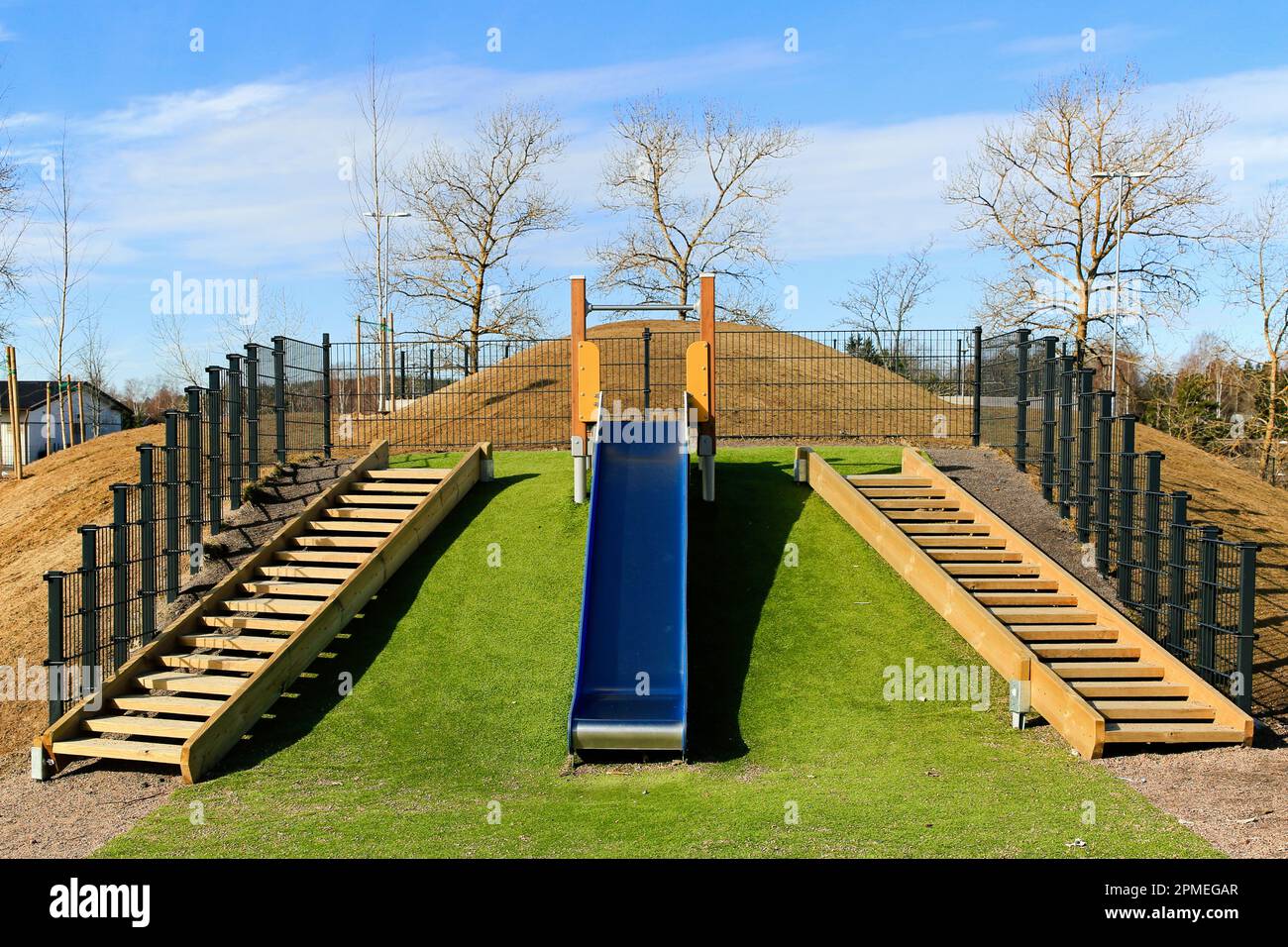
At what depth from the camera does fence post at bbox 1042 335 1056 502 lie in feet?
49.1

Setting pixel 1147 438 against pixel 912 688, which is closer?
pixel 912 688

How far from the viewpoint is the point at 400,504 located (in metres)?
15.3

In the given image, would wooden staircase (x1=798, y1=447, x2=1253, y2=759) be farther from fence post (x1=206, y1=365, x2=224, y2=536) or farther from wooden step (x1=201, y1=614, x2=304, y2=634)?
fence post (x1=206, y1=365, x2=224, y2=536)

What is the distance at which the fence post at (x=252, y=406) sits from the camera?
15742mm

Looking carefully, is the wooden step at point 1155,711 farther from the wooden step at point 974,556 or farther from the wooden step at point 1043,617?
the wooden step at point 974,556

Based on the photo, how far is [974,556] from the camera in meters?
13.5

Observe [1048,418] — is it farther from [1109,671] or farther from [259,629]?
[259,629]

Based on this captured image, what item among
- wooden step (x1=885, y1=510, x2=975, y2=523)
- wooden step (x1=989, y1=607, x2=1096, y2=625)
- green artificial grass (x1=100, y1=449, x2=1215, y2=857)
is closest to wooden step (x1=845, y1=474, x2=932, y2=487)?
green artificial grass (x1=100, y1=449, x2=1215, y2=857)

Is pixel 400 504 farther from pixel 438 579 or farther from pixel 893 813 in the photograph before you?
pixel 893 813

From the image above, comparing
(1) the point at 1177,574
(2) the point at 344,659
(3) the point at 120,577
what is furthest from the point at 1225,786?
(3) the point at 120,577

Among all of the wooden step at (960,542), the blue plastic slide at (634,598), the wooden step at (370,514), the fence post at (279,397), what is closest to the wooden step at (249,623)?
the wooden step at (370,514)
